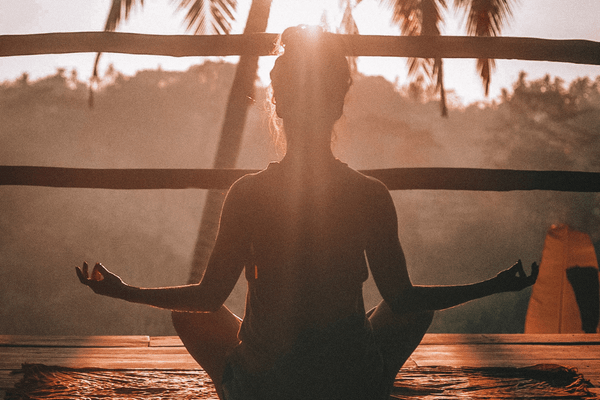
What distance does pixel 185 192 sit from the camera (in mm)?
30812

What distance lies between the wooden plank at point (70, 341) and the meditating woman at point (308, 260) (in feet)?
5.36

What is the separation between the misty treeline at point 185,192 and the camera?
79.8 ft

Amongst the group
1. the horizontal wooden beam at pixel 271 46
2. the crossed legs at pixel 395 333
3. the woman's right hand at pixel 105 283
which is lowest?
the crossed legs at pixel 395 333

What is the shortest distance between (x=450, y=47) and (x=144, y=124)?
3087 centimetres

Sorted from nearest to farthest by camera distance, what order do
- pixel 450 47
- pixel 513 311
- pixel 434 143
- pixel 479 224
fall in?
pixel 450 47
pixel 513 311
pixel 479 224
pixel 434 143

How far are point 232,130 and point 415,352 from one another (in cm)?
409

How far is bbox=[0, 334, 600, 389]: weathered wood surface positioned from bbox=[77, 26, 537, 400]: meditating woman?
1.22m

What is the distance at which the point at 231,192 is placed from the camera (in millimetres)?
1291

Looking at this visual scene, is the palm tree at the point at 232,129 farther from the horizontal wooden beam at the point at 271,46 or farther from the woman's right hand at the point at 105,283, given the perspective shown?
the woman's right hand at the point at 105,283

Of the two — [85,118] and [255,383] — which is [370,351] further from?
[85,118]

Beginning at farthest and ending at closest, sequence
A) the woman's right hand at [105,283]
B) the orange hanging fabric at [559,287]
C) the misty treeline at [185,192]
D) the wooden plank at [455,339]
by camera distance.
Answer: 1. the misty treeline at [185,192]
2. the orange hanging fabric at [559,287]
3. the wooden plank at [455,339]
4. the woman's right hand at [105,283]

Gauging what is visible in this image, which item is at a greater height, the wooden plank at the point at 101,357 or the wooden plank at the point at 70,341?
the wooden plank at the point at 70,341

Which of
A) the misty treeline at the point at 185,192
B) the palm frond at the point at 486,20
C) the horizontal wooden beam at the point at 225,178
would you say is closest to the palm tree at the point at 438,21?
the palm frond at the point at 486,20

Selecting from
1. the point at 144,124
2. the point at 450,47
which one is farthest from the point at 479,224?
the point at 450,47
